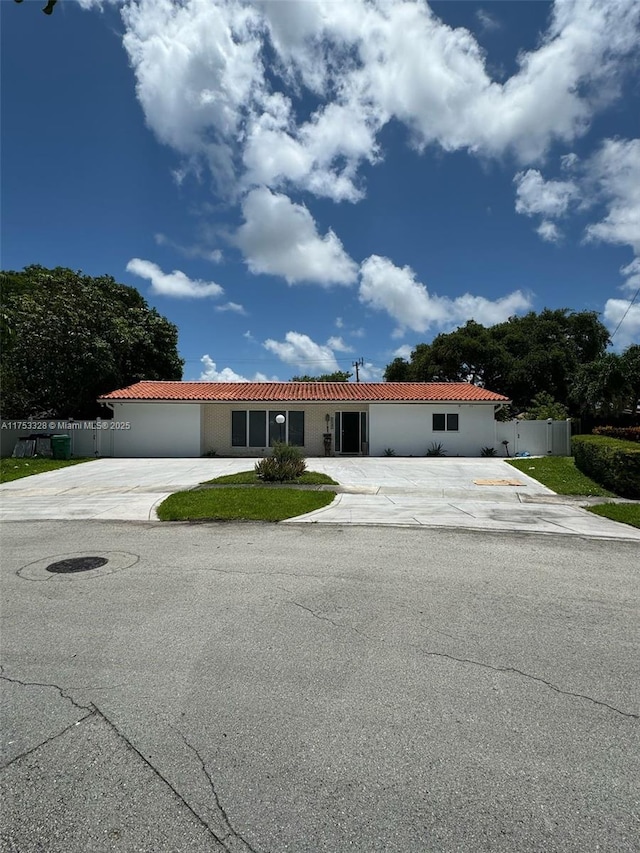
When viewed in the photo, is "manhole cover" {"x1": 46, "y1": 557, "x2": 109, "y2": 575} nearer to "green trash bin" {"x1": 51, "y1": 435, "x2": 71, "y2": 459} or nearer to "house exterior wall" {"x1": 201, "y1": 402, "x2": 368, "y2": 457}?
"green trash bin" {"x1": 51, "y1": 435, "x2": 71, "y2": 459}

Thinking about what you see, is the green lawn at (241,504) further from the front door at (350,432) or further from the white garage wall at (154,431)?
the front door at (350,432)

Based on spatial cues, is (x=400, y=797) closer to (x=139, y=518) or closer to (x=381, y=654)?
(x=381, y=654)

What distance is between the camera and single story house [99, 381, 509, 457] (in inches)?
941

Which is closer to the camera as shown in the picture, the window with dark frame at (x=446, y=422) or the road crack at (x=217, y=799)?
the road crack at (x=217, y=799)

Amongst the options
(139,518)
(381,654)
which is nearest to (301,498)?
(139,518)

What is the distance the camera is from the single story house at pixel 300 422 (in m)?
23.9

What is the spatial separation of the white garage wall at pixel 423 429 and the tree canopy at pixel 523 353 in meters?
13.4

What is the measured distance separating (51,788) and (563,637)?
Answer: 374cm

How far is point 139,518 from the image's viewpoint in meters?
9.66

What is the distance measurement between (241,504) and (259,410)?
1418cm

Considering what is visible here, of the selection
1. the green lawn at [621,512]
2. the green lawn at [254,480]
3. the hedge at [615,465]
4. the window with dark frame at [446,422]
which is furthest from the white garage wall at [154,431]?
the green lawn at [621,512]

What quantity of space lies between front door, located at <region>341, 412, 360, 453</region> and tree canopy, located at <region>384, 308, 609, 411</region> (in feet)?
54.6

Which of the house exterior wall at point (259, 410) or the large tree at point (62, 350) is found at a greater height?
the large tree at point (62, 350)

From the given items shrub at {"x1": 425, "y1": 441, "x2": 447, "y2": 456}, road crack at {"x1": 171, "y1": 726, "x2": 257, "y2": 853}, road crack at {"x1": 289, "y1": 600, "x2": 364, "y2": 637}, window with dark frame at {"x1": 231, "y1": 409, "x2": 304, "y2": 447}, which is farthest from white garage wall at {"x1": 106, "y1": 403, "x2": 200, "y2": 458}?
road crack at {"x1": 171, "y1": 726, "x2": 257, "y2": 853}
